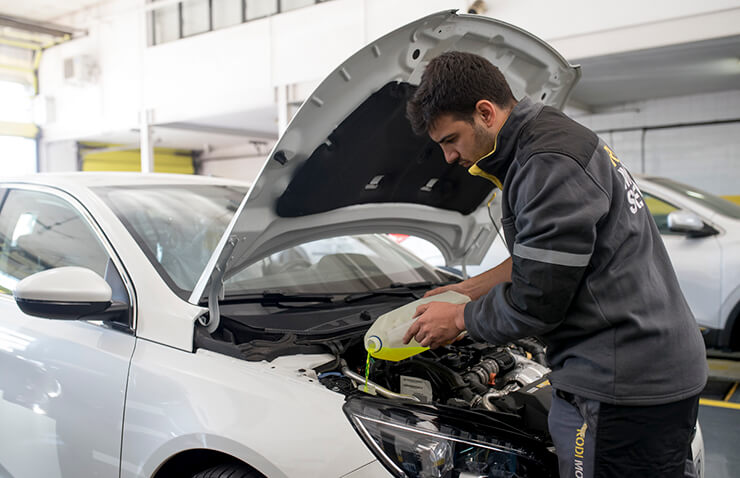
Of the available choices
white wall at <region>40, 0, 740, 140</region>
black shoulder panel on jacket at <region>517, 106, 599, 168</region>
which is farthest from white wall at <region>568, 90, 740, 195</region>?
black shoulder panel on jacket at <region>517, 106, 599, 168</region>

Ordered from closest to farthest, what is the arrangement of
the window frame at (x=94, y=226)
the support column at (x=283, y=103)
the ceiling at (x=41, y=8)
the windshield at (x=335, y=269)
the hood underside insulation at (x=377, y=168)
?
1. the window frame at (x=94, y=226)
2. the hood underside insulation at (x=377, y=168)
3. the windshield at (x=335, y=269)
4. the support column at (x=283, y=103)
5. the ceiling at (x=41, y=8)

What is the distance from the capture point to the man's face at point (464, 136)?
1.36 metres

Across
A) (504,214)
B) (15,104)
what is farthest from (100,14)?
(504,214)

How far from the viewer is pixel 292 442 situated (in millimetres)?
1347

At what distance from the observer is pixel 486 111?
134cm

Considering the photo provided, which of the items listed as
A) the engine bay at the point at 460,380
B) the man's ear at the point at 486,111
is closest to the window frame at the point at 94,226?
the engine bay at the point at 460,380

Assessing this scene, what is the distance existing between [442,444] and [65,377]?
1.15m

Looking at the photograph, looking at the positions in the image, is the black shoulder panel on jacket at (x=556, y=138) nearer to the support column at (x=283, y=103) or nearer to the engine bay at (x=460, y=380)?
the engine bay at (x=460, y=380)

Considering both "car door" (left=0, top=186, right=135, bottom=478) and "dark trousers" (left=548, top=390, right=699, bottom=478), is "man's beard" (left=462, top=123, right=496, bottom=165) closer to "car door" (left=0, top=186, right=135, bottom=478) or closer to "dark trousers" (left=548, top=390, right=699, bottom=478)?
"dark trousers" (left=548, top=390, right=699, bottom=478)

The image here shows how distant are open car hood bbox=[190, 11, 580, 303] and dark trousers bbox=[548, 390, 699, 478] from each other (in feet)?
3.28

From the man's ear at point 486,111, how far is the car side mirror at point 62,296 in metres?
1.15

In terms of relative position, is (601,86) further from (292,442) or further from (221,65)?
(292,442)

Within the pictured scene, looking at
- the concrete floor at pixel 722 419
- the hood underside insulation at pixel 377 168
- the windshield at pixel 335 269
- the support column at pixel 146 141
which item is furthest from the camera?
the support column at pixel 146 141

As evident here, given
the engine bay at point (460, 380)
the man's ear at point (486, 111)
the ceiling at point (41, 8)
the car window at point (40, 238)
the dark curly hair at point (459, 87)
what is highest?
the ceiling at point (41, 8)
